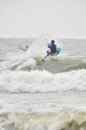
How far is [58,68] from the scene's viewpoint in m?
17.8

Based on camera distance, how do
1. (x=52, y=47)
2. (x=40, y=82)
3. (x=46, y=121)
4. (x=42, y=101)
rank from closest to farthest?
(x=46, y=121) < (x=42, y=101) < (x=40, y=82) < (x=52, y=47)

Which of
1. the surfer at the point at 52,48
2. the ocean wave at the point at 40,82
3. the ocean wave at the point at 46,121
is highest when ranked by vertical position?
the ocean wave at the point at 46,121

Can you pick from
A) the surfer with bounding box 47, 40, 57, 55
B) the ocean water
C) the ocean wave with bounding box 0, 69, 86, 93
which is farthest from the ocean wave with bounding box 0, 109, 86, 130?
the surfer with bounding box 47, 40, 57, 55

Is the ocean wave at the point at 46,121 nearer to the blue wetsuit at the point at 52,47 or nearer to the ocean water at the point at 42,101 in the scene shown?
the ocean water at the point at 42,101

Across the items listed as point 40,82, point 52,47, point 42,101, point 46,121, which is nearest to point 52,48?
point 52,47

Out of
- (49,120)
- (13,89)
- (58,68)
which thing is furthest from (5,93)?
(58,68)

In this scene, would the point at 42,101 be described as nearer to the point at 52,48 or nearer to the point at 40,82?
the point at 40,82

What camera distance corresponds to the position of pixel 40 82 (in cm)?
1202

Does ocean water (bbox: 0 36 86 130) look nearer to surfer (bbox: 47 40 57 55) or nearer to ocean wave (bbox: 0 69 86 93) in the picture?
ocean wave (bbox: 0 69 86 93)

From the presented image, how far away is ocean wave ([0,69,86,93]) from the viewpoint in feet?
37.2

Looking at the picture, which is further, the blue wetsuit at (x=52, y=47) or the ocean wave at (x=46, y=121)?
the blue wetsuit at (x=52, y=47)

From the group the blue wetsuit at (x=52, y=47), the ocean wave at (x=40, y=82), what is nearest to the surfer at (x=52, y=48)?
the blue wetsuit at (x=52, y=47)

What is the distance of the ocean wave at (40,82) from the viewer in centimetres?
1135

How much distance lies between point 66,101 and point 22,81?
3757 mm
